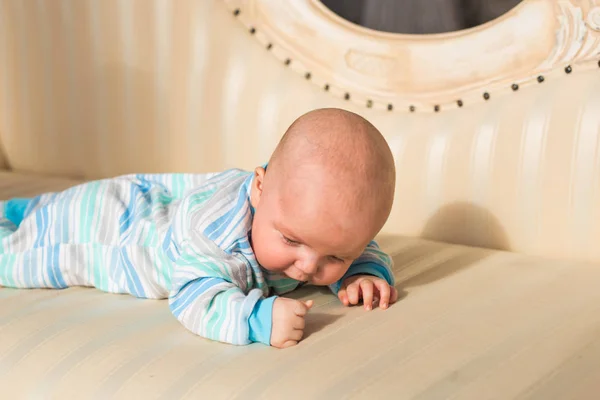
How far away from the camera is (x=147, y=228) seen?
149 centimetres

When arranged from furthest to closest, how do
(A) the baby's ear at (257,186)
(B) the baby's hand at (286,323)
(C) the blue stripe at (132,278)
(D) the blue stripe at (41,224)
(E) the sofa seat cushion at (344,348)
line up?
(D) the blue stripe at (41,224), (C) the blue stripe at (132,278), (A) the baby's ear at (257,186), (B) the baby's hand at (286,323), (E) the sofa seat cushion at (344,348)

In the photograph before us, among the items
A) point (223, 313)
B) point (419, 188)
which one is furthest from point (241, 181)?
point (419, 188)

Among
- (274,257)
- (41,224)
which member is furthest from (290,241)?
(41,224)

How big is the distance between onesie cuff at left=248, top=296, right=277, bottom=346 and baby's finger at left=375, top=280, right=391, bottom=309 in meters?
0.21

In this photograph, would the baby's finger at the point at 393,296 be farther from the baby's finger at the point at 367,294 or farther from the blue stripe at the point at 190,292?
the blue stripe at the point at 190,292

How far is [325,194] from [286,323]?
0.19 m

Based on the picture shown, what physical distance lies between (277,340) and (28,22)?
1.51 m

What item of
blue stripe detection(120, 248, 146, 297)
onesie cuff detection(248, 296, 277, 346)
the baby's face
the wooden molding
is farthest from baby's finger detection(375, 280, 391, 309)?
the wooden molding

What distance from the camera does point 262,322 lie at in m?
1.21

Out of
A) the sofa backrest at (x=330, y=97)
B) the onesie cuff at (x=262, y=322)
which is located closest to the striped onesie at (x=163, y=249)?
the onesie cuff at (x=262, y=322)

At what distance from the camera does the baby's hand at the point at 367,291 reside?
4.43 feet

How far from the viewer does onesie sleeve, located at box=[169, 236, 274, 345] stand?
1209mm

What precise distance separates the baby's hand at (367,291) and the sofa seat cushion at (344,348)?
0.02 metres

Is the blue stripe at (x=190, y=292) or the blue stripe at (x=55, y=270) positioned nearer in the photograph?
the blue stripe at (x=190, y=292)
